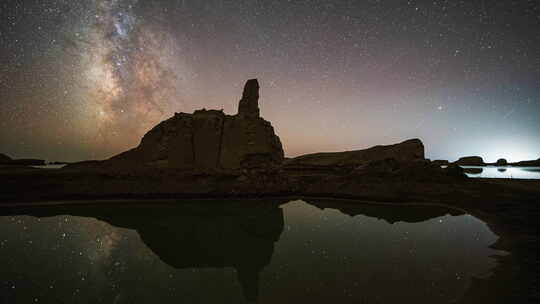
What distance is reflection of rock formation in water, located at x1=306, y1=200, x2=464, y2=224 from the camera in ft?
40.8

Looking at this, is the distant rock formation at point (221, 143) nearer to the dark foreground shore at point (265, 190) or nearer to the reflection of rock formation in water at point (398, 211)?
the dark foreground shore at point (265, 190)

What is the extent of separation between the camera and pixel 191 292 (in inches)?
199

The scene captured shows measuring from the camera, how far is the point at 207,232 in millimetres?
10195

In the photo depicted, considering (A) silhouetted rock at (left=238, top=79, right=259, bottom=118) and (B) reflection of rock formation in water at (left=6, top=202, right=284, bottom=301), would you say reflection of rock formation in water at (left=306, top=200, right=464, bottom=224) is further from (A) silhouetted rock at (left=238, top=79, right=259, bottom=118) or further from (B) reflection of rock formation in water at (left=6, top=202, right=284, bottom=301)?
(A) silhouetted rock at (left=238, top=79, right=259, bottom=118)

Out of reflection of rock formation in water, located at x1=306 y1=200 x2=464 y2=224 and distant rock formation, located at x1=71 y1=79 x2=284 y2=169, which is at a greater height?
distant rock formation, located at x1=71 y1=79 x2=284 y2=169

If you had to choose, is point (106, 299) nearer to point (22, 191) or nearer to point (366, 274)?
point (366, 274)

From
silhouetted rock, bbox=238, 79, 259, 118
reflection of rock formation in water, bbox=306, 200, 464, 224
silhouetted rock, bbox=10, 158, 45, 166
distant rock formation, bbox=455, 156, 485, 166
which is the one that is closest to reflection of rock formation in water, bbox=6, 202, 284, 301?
reflection of rock formation in water, bbox=306, 200, 464, 224

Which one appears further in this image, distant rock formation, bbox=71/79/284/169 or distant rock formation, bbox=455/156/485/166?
distant rock formation, bbox=455/156/485/166

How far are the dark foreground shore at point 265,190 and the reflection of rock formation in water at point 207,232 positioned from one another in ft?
12.1

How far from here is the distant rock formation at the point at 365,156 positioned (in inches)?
2997

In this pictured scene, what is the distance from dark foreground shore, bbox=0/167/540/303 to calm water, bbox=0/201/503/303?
15.1ft

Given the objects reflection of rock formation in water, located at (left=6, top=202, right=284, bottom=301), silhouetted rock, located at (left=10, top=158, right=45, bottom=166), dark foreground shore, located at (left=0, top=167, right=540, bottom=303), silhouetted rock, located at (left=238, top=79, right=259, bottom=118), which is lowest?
reflection of rock formation in water, located at (left=6, top=202, right=284, bottom=301)

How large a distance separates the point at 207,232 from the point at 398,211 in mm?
12707

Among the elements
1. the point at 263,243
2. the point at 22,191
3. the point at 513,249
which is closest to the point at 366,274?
the point at 263,243
